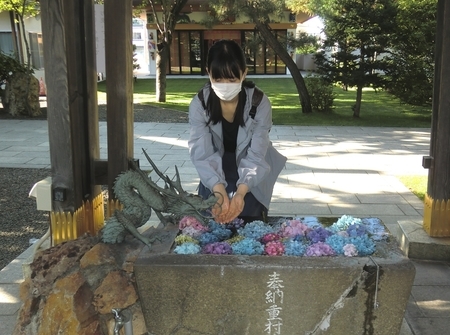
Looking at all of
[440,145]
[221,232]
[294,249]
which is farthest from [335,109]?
[294,249]

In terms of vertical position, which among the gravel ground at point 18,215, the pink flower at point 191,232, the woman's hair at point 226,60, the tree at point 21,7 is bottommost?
the gravel ground at point 18,215

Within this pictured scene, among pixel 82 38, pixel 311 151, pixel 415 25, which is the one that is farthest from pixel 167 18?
pixel 82 38

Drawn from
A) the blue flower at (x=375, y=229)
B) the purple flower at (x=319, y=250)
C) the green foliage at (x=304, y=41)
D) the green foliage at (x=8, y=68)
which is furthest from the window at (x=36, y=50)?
the purple flower at (x=319, y=250)

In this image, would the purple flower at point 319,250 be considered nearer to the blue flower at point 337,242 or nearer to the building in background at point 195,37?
the blue flower at point 337,242

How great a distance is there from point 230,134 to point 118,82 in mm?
982

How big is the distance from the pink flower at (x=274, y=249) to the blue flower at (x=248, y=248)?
0.03 meters

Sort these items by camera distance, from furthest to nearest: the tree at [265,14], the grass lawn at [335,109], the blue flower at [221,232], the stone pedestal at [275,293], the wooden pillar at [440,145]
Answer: the tree at [265,14] < the grass lawn at [335,109] < the wooden pillar at [440,145] < the blue flower at [221,232] < the stone pedestal at [275,293]

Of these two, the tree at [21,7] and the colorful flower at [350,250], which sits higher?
the tree at [21,7]

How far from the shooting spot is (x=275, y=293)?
2258 mm

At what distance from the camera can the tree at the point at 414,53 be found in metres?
11.6

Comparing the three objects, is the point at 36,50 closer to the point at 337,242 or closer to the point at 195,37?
the point at 195,37

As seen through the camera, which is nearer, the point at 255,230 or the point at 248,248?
the point at 248,248

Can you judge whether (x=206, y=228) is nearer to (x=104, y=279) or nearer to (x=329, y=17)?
(x=104, y=279)

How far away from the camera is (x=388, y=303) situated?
89.1 inches
